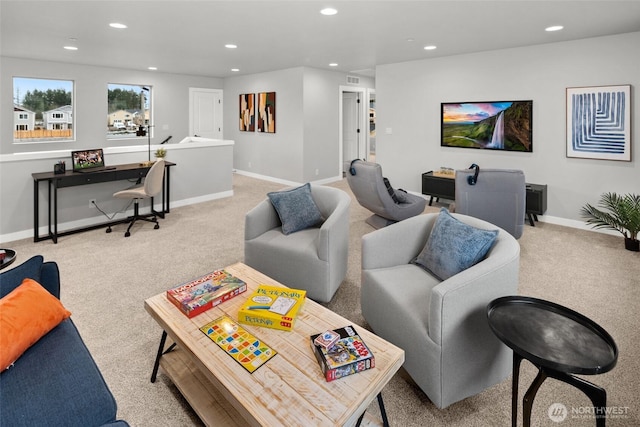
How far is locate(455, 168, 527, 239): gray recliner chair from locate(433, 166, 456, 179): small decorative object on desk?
192 centimetres

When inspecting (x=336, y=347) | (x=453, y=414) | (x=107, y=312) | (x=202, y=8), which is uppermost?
(x=202, y=8)

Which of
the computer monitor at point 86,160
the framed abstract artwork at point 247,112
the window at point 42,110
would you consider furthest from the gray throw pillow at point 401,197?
the window at point 42,110

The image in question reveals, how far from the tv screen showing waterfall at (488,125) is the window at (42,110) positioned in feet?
23.0

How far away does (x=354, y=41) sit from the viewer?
501 cm

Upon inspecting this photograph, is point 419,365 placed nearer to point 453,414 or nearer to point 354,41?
point 453,414

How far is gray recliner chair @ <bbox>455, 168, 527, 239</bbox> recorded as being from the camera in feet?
12.5

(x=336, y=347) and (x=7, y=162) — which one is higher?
(x=7, y=162)

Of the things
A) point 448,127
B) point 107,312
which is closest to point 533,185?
point 448,127

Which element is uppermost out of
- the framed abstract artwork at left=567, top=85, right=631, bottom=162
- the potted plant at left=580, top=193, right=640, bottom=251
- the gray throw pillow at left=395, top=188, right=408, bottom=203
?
the framed abstract artwork at left=567, top=85, right=631, bottom=162

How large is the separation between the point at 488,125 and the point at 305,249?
4228mm

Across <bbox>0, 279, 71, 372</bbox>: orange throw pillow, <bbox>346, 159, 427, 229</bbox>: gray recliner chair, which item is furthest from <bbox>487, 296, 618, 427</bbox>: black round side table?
<bbox>346, 159, 427, 229</bbox>: gray recliner chair

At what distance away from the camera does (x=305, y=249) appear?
281cm

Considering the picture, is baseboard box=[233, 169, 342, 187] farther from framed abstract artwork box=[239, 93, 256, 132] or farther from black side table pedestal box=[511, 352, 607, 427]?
black side table pedestal box=[511, 352, 607, 427]

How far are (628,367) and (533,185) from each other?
3.54m
